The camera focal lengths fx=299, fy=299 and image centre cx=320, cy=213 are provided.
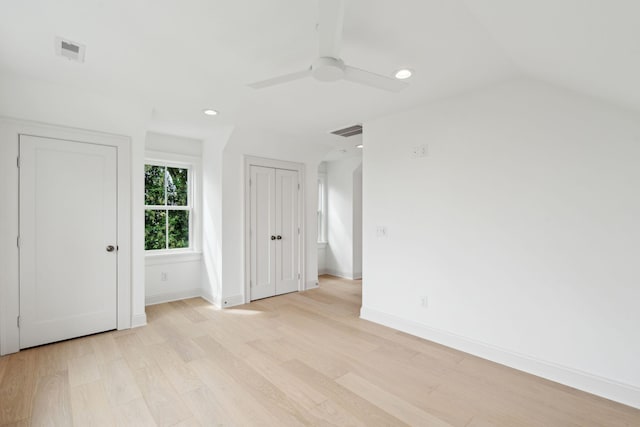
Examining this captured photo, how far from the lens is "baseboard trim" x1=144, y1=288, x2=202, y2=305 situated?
429 cm

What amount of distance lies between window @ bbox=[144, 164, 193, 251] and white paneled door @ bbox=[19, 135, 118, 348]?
1.09m

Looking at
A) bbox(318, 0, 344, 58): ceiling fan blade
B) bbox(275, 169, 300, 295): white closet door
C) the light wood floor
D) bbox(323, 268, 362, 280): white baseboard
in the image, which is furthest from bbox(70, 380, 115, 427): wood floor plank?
bbox(323, 268, 362, 280): white baseboard

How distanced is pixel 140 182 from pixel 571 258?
4.22 metres

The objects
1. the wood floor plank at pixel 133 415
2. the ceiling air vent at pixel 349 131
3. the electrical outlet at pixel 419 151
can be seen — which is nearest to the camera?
the wood floor plank at pixel 133 415

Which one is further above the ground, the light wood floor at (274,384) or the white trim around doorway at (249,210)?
the white trim around doorway at (249,210)

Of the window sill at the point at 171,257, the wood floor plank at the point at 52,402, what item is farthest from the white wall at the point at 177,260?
the wood floor plank at the point at 52,402

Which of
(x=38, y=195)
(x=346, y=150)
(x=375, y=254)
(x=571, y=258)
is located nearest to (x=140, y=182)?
(x=38, y=195)

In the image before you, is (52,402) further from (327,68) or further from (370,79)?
(370,79)

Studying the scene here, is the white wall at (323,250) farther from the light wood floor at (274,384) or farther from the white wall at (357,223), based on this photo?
the light wood floor at (274,384)

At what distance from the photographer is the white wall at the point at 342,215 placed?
606cm

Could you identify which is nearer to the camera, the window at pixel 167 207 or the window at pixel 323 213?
the window at pixel 167 207

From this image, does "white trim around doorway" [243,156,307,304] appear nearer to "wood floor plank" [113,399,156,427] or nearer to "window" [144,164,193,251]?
"window" [144,164,193,251]

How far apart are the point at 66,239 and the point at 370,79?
3310 mm

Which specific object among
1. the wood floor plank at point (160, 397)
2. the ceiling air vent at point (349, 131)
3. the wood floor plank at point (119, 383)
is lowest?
the wood floor plank at point (160, 397)
